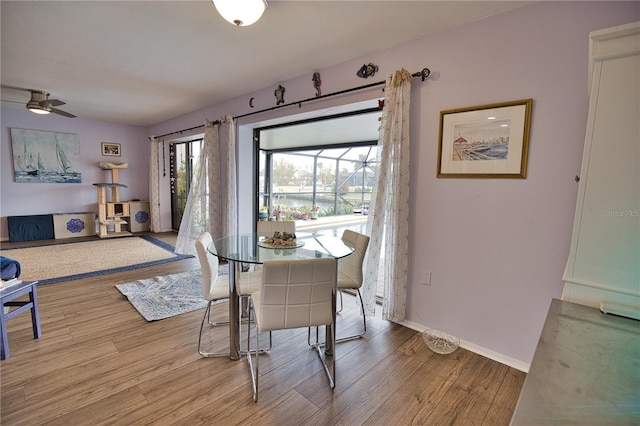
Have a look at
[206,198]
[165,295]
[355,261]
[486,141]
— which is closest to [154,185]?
[206,198]

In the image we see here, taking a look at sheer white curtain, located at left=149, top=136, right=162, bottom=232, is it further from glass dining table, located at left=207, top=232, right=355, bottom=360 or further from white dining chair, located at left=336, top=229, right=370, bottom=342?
white dining chair, located at left=336, top=229, right=370, bottom=342

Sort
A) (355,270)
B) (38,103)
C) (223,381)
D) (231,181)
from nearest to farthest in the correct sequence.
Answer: (223,381) < (355,270) < (38,103) < (231,181)

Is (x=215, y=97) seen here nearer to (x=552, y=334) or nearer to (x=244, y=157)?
(x=244, y=157)

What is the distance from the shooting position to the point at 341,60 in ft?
9.53

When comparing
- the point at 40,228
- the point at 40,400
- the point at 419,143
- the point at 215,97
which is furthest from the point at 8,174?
the point at 419,143

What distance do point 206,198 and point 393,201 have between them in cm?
336

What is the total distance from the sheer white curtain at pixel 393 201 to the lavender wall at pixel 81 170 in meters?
6.71

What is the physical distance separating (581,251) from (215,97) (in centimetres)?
447

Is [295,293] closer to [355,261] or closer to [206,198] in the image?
[355,261]

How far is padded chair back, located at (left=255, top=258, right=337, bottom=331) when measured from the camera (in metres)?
1.66

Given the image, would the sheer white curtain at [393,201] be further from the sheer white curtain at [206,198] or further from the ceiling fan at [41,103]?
the ceiling fan at [41,103]

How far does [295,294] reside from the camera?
1724mm

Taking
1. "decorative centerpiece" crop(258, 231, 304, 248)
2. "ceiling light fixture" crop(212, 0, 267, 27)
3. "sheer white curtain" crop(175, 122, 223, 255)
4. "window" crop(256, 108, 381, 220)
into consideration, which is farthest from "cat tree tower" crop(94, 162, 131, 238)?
"ceiling light fixture" crop(212, 0, 267, 27)

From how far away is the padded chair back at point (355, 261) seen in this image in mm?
2416
